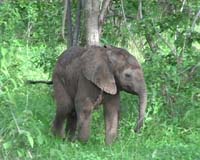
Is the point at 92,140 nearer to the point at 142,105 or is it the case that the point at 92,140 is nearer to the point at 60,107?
the point at 60,107

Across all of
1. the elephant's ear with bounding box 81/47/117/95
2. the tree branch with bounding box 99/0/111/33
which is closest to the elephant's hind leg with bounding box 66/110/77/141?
the elephant's ear with bounding box 81/47/117/95

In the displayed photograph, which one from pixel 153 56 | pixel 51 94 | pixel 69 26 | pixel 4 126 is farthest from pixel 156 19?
pixel 4 126

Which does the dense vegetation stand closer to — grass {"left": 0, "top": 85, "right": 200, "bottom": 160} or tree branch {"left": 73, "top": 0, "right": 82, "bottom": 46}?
grass {"left": 0, "top": 85, "right": 200, "bottom": 160}

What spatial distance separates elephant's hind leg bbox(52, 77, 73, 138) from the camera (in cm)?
788

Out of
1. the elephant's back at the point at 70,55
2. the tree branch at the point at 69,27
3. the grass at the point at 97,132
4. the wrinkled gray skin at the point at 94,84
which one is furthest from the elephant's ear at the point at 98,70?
the tree branch at the point at 69,27

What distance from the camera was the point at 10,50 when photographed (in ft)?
18.6

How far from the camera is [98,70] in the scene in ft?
24.0

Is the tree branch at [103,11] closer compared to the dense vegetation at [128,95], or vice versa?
the dense vegetation at [128,95]

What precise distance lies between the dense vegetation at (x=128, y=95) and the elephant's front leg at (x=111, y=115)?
13 centimetres

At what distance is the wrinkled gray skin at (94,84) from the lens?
23.6ft

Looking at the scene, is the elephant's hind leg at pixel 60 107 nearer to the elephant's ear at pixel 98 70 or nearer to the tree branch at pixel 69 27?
the elephant's ear at pixel 98 70

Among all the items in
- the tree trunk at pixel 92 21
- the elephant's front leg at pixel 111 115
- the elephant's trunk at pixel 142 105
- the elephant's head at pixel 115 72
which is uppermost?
the tree trunk at pixel 92 21

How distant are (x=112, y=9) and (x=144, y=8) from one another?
596 mm

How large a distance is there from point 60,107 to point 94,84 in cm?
74
